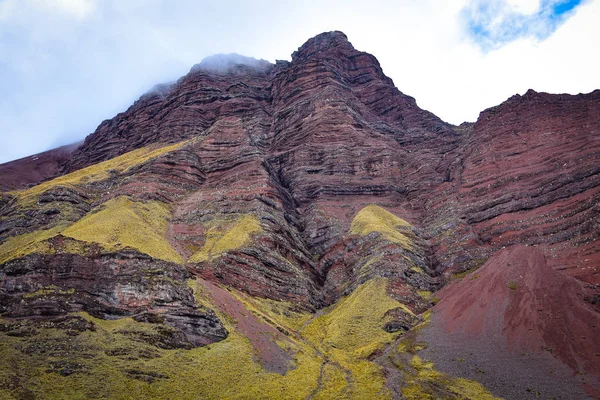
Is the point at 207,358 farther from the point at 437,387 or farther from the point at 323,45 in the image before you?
the point at 323,45

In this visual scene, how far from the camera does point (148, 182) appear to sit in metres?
86.2

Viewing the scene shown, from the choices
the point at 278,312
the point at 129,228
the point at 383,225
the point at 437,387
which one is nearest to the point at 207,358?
the point at 278,312

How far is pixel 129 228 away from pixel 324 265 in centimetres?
3628

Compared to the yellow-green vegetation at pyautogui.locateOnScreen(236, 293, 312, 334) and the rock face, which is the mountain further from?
the rock face

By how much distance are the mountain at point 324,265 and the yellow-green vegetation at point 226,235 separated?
0.50 m

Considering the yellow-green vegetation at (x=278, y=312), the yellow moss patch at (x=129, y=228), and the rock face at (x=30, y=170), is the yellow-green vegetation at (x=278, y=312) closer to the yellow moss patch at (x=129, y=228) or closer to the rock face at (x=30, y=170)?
the yellow moss patch at (x=129, y=228)

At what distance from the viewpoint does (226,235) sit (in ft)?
236

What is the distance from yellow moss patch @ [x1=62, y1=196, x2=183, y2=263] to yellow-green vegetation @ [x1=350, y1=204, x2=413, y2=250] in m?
37.3

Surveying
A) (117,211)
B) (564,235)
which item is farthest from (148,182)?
(564,235)

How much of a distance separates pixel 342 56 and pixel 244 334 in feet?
483

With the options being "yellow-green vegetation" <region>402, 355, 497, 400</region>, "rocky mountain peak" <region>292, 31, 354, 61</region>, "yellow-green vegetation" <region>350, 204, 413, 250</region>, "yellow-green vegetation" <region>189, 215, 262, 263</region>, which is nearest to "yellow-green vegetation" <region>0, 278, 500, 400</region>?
"yellow-green vegetation" <region>402, 355, 497, 400</region>

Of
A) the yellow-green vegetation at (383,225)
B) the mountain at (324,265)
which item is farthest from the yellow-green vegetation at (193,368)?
the yellow-green vegetation at (383,225)

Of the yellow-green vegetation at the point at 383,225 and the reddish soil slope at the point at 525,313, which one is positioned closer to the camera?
the reddish soil slope at the point at 525,313

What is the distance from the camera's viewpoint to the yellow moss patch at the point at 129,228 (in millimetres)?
56938
